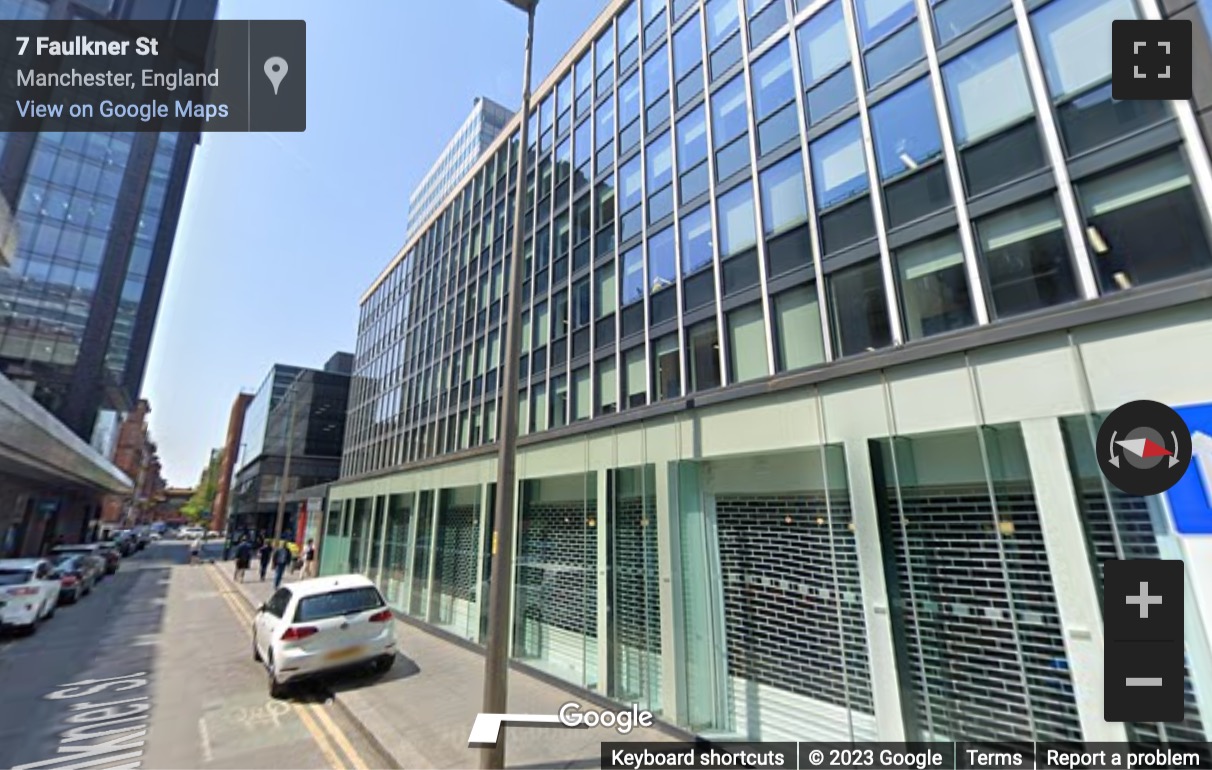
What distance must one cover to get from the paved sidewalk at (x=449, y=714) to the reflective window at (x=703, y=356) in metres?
5.55

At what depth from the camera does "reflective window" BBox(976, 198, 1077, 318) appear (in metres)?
5.52

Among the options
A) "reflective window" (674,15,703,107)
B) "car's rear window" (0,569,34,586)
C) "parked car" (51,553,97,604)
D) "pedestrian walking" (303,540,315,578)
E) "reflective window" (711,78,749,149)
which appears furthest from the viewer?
"pedestrian walking" (303,540,315,578)

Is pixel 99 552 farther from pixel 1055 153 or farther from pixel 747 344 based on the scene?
pixel 1055 153

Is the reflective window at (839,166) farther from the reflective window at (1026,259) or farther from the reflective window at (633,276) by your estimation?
the reflective window at (633,276)

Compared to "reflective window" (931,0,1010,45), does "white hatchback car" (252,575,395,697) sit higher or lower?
lower

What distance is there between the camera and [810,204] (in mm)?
8156

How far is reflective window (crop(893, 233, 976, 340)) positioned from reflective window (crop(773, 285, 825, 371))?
1.22 m

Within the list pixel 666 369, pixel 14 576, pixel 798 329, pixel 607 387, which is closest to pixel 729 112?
pixel 798 329

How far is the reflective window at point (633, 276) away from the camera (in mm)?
11617

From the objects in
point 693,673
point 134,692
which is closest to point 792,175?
point 693,673

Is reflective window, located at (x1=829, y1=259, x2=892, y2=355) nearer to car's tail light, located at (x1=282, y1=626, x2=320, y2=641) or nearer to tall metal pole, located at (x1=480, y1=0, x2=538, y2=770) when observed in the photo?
tall metal pole, located at (x1=480, y1=0, x2=538, y2=770)

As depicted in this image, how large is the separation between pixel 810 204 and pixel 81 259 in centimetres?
5771

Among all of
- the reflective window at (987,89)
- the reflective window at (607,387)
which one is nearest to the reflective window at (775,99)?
the reflective window at (987,89)

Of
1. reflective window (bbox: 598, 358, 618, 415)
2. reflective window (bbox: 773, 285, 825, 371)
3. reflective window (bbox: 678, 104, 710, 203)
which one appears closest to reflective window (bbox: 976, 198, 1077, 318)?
reflective window (bbox: 773, 285, 825, 371)
